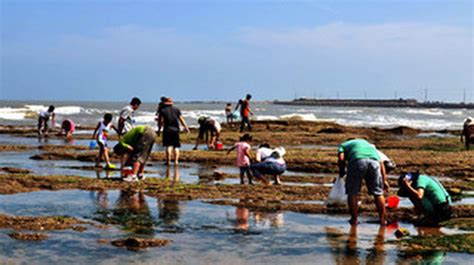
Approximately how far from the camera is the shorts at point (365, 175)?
33.4 ft

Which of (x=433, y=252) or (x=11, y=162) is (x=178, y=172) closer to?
(x=11, y=162)

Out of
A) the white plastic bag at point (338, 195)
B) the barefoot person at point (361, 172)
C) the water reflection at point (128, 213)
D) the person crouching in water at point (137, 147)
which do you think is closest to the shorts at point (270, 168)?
the person crouching in water at point (137, 147)

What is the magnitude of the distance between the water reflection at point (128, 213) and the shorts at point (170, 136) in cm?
518

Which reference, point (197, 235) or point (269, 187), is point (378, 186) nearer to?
point (197, 235)

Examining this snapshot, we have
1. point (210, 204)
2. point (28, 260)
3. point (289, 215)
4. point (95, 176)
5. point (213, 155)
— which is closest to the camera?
point (28, 260)

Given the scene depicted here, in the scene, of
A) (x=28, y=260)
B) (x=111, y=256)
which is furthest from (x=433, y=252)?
(x=28, y=260)

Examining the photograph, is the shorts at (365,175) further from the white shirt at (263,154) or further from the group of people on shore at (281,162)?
the white shirt at (263,154)

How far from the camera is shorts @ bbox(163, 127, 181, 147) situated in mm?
17844

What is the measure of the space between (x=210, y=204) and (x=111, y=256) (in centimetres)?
417

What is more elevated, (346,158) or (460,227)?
(346,158)

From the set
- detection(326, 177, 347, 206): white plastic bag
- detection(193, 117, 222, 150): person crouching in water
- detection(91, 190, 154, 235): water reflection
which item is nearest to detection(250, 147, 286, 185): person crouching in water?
detection(91, 190, 154, 235): water reflection

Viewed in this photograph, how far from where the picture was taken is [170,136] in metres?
17.9

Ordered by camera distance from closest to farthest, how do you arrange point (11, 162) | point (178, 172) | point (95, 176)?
point (95, 176)
point (178, 172)
point (11, 162)

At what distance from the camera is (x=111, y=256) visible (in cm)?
777
